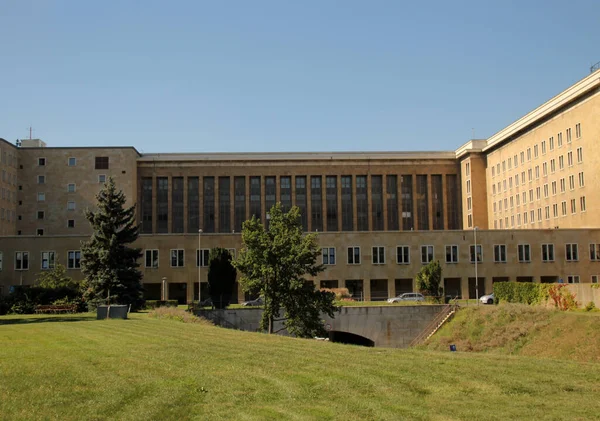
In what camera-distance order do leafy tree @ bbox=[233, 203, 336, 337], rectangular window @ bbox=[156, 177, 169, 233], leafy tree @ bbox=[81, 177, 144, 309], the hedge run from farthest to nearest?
rectangular window @ bbox=[156, 177, 169, 233]
the hedge
leafy tree @ bbox=[81, 177, 144, 309]
leafy tree @ bbox=[233, 203, 336, 337]

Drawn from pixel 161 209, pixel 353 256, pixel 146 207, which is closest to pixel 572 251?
pixel 353 256

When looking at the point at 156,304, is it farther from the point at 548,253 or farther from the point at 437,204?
the point at 437,204

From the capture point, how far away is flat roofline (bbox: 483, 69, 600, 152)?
268ft

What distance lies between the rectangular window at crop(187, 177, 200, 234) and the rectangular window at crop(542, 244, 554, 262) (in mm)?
57050

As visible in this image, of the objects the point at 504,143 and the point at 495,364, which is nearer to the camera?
the point at 495,364

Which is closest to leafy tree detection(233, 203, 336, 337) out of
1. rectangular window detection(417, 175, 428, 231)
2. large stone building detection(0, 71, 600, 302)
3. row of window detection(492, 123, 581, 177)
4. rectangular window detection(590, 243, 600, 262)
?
large stone building detection(0, 71, 600, 302)

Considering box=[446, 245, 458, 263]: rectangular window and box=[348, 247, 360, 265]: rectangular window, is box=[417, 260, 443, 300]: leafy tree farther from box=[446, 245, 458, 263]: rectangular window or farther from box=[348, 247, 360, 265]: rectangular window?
box=[348, 247, 360, 265]: rectangular window

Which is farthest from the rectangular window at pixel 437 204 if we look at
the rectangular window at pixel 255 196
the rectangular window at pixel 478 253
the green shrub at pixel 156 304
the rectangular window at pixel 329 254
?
the green shrub at pixel 156 304

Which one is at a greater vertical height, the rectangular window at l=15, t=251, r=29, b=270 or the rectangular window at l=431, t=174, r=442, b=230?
the rectangular window at l=431, t=174, r=442, b=230

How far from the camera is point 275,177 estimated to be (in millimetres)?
118812

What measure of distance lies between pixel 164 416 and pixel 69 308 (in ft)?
131

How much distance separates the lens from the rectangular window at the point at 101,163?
109125mm

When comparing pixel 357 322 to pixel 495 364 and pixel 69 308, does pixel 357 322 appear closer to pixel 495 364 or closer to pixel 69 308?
pixel 69 308

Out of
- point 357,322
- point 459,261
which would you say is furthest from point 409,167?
point 357,322
